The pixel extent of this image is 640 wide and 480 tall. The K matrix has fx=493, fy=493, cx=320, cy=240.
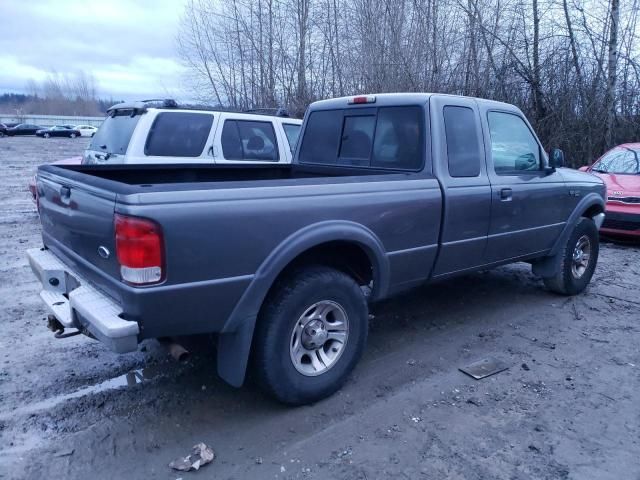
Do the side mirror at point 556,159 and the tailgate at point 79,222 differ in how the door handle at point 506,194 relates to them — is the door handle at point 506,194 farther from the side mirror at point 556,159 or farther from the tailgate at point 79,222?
the tailgate at point 79,222

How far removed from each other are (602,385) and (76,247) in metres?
3.80

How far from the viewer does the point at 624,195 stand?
8008 millimetres

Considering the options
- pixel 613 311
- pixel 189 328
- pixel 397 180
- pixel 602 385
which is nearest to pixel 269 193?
pixel 189 328

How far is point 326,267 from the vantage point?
3340 millimetres

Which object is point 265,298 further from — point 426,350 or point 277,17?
point 277,17

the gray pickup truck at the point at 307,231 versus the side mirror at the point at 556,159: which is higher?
the side mirror at the point at 556,159

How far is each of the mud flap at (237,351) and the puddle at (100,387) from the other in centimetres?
105

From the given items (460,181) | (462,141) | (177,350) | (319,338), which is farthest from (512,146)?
(177,350)

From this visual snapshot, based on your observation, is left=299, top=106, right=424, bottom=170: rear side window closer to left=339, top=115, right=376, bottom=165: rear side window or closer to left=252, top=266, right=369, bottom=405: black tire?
left=339, top=115, right=376, bottom=165: rear side window

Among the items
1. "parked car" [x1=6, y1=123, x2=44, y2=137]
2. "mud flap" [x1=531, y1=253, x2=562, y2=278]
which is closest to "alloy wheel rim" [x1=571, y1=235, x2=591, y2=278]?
"mud flap" [x1=531, y1=253, x2=562, y2=278]

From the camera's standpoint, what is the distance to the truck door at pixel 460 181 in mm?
3904

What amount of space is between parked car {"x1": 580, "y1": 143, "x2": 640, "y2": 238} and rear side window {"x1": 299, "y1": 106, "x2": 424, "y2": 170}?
5699 mm

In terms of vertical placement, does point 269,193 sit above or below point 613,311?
above

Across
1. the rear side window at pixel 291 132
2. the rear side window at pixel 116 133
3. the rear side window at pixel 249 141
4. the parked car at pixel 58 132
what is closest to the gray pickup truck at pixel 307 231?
the rear side window at pixel 249 141
